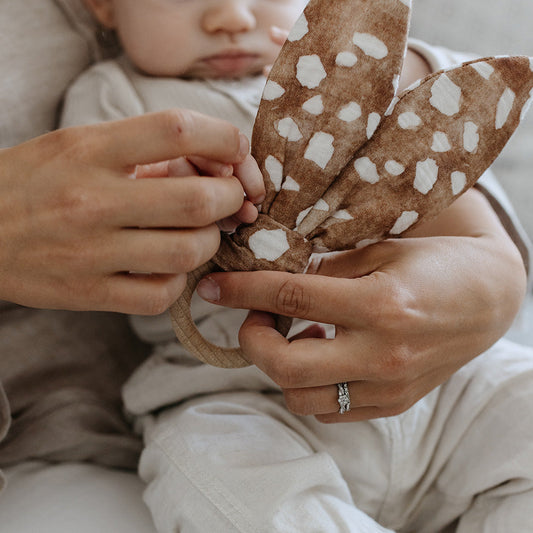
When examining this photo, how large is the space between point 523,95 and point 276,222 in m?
0.24

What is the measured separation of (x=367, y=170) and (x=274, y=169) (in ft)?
0.26

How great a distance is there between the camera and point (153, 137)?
43 centimetres

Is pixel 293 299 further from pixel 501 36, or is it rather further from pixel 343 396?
pixel 501 36

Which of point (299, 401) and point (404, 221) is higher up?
point (404, 221)

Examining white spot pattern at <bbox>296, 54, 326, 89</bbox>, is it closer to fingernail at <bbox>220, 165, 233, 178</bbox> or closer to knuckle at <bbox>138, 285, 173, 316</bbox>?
fingernail at <bbox>220, 165, 233, 178</bbox>

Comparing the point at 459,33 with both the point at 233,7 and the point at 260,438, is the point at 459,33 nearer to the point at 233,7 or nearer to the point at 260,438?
the point at 233,7

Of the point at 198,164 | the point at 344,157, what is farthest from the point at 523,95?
the point at 198,164

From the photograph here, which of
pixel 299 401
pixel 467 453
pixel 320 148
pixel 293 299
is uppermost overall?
pixel 320 148

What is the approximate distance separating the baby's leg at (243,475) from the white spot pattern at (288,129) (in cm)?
34

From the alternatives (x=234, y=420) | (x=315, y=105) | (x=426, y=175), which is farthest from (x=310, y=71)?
(x=234, y=420)

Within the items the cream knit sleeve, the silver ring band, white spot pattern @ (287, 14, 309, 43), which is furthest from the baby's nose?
the silver ring band

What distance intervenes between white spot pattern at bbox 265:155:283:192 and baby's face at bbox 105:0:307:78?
30 cm

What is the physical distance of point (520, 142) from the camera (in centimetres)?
103

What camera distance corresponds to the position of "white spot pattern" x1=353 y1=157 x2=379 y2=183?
1.63 ft
